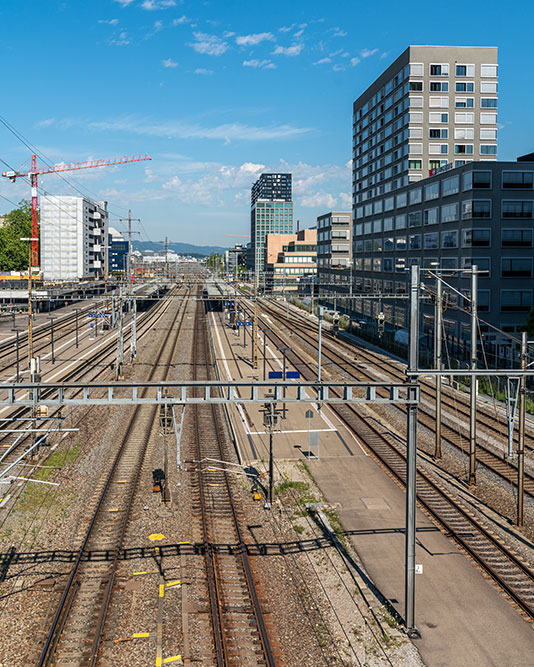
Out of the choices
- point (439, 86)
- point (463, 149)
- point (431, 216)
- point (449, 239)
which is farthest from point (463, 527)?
point (463, 149)

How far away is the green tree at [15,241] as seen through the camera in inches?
4094

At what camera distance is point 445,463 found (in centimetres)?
2562

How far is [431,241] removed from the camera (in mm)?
59781

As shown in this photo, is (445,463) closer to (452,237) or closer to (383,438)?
(383,438)

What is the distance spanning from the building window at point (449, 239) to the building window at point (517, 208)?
4722 millimetres

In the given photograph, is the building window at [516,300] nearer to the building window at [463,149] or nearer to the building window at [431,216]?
the building window at [431,216]

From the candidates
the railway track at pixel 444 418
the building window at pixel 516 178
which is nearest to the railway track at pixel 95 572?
the railway track at pixel 444 418

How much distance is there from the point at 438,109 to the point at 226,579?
236ft

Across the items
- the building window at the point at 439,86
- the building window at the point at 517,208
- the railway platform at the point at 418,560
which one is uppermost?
the building window at the point at 439,86

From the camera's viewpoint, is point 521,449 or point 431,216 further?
point 431,216

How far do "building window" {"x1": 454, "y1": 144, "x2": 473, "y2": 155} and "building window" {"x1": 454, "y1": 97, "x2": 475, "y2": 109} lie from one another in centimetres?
461

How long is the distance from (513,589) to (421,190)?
2098 inches

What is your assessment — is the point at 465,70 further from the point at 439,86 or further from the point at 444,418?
the point at 444,418

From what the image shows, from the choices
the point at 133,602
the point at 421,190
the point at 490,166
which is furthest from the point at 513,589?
the point at 421,190
